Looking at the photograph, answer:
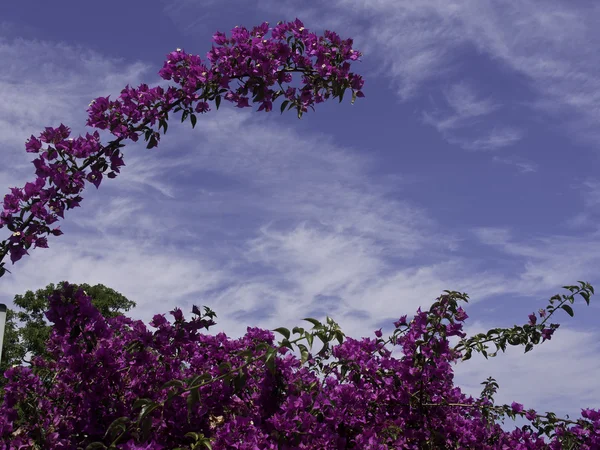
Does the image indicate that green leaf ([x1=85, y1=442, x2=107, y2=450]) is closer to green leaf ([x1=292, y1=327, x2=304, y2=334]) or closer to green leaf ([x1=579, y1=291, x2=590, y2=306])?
green leaf ([x1=292, y1=327, x2=304, y2=334])

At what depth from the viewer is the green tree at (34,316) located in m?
23.6

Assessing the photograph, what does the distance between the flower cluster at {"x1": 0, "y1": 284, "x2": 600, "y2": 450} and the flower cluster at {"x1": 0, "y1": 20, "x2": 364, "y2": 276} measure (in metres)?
0.61

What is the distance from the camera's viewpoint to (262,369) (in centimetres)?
407

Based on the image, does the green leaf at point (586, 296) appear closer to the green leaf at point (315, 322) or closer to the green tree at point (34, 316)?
the green leaf at point (315, 322)

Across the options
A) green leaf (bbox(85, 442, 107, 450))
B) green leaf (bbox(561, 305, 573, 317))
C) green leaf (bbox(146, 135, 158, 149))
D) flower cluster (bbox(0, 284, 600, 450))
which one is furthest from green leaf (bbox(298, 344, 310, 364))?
green leaf (bbox(561, 305, 573, 317))

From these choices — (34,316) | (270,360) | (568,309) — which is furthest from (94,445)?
(34,316)

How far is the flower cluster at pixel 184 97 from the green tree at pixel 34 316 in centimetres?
1996

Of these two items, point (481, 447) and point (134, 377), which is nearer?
point (134, 377)

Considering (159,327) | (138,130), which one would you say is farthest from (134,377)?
(138,130)

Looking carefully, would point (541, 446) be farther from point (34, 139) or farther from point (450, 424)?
point (34, 139)

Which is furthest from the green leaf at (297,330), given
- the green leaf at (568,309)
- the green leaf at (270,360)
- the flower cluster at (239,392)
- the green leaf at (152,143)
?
the green leaf at (568,309)

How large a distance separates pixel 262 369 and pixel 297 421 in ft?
1.74

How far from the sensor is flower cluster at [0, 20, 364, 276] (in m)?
4.23

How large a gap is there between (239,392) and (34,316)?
23.6 metres
